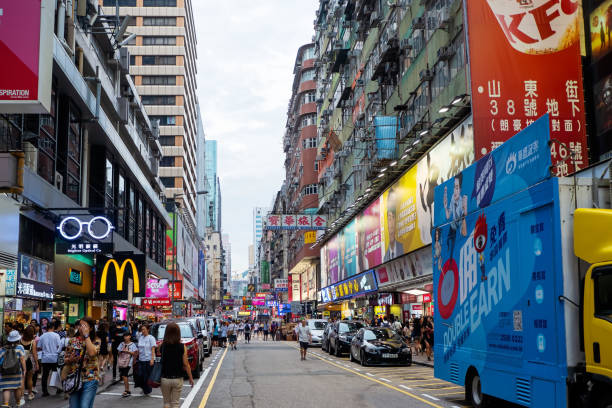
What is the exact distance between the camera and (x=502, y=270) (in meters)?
10.4

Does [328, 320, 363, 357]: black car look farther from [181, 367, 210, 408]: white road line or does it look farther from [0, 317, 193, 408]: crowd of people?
[0, 317, 193, 408]: crowd of people

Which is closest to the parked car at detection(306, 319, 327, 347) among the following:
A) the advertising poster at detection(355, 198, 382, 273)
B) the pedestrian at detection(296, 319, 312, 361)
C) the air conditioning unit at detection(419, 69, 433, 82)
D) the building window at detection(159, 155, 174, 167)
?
the advertising poster at detection(355, 198, 382, 273)

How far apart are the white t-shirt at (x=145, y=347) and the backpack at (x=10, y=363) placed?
449cm

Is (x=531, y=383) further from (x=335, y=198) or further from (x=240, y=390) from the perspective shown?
(x=335, y=198)

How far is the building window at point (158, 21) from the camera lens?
97812mm

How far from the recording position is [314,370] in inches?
880

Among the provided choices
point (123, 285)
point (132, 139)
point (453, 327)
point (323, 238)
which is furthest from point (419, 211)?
point (323, 238)

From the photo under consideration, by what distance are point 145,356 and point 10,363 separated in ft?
15.8

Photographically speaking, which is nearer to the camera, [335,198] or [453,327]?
[453,327]

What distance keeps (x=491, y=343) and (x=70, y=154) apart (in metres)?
23.4

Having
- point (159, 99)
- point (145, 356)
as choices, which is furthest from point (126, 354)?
point (159, 99)

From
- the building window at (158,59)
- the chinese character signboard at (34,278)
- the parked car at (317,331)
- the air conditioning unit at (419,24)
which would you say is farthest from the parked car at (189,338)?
the building window at (158,59)

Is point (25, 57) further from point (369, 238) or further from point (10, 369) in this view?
point (369, 238)

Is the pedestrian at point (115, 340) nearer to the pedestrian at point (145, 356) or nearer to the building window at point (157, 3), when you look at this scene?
the pedestrian at point (145, 356)
